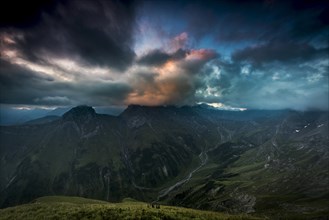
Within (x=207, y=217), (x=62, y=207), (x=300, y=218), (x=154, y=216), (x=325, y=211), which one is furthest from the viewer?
(x=325, y=211)

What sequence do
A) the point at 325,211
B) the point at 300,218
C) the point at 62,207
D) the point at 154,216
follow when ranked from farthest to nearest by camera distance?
the point at 325,211 → the point at 300,218 → the point at 62,207 → the point at 154,216

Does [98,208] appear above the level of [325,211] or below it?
above

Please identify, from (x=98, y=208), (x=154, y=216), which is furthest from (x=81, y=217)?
(x=154, y=216)

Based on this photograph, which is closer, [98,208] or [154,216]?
[154,216]

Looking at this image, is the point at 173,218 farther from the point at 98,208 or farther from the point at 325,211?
the point at 325,211

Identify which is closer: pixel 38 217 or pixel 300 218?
pixel 38 217

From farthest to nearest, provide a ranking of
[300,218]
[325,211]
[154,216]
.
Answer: [325,211], [300,218], [154,216]

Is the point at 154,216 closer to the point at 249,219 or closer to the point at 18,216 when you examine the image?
the point at 249,219

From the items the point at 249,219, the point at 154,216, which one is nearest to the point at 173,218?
the point at 154,216

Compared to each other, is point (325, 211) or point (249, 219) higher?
point (249, 219)
